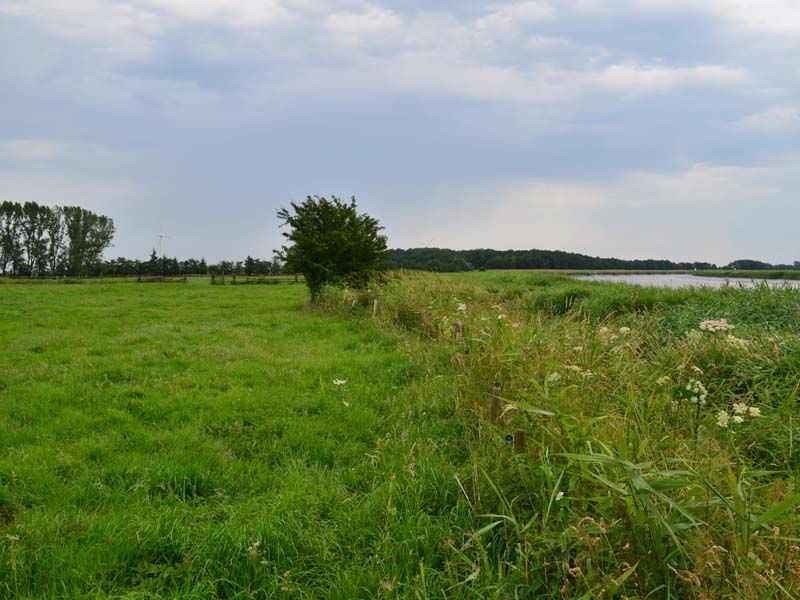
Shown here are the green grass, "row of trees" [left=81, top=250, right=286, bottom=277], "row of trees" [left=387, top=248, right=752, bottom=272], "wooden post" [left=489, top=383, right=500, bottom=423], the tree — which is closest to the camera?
the green grass

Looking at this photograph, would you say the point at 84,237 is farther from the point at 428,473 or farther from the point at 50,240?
the point at 428,473

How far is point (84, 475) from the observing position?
3.95 m

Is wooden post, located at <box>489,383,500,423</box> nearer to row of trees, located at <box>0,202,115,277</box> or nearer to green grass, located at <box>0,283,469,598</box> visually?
green grass, located at <box>0,283,469,598</box>

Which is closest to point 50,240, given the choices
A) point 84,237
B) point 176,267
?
point 84,237

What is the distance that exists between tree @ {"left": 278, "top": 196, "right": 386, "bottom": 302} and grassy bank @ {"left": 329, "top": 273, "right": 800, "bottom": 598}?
1167 cm

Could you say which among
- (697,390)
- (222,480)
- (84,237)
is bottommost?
(222,480)

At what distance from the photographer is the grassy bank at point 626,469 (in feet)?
6.85

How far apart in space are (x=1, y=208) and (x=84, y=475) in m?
90.1

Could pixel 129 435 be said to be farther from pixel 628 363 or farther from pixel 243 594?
pixel 628 363

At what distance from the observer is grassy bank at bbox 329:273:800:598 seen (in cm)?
209

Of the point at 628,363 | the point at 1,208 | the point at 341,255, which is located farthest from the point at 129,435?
the point at 1,208

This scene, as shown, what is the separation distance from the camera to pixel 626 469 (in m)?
2.25

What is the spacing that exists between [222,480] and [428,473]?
180cm

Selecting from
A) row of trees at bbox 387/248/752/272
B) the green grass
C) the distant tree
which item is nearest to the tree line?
row of trees at bbox 387/248/752/272
